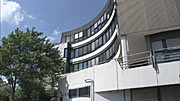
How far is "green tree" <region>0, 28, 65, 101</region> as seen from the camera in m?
17.8

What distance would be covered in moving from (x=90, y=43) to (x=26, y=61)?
12412mm

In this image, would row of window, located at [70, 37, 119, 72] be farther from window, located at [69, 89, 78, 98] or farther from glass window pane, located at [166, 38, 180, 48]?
glass window pane, located at [166, 38, 180, 48]

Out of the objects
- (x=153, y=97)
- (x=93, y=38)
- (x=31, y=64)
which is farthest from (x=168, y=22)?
(x=93, y=38)

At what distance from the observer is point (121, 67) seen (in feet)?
38.3

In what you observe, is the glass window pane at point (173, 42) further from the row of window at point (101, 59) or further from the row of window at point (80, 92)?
the row of window at point (80, 92)

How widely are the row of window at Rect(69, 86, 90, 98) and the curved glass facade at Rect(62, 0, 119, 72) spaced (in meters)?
6.96

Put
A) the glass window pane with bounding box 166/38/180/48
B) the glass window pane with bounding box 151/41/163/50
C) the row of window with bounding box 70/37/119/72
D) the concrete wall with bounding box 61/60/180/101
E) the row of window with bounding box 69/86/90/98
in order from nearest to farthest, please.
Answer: the concrete wall with bounding box 61/60/180/101 → the glass window pane with bounding box 166/38/180/48 → the glass window pane with bounding box 151/41/163/50 → the row of window with bounding box 69/86/90/98 → the row of window with bounding box 70/37/119/72

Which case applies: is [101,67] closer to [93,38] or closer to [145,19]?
[145,19]

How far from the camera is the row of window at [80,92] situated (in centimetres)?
1499

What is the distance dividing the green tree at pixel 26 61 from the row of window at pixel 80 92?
4429 mm

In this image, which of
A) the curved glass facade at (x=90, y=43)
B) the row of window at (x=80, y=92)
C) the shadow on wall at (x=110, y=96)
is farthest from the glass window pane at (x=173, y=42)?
the curved glass facade at (x=90, y=43)

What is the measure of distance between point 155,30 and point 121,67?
3597 millimetres

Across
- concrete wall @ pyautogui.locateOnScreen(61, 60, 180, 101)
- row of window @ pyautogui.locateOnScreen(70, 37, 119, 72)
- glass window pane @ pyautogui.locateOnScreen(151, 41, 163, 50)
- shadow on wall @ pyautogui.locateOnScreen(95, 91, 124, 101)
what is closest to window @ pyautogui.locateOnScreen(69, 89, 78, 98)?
concrete wall @ pyautogui.locateOnScreen(61, 60, 180, 101)

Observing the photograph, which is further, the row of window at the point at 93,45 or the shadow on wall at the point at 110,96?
the row of window at the point at 93,45
